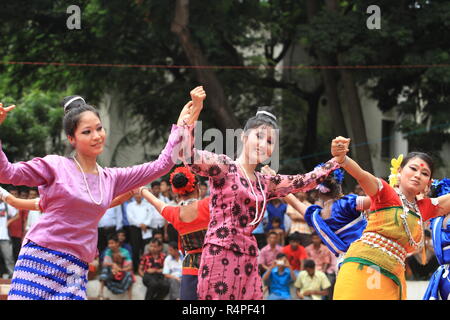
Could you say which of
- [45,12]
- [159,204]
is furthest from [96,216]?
[45,12]

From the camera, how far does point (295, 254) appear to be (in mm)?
11258

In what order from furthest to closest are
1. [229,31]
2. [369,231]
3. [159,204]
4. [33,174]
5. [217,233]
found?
1. [229,31]
2. [159,204]
3. [369,231]
4. [217,233]
5. [33,174]

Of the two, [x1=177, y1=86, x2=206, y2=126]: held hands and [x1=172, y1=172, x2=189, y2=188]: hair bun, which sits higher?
[x1=177, y1=86, x2=206, y2=126]: held hands

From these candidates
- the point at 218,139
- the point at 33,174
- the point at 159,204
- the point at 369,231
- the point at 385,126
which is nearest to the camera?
the point at 33,174

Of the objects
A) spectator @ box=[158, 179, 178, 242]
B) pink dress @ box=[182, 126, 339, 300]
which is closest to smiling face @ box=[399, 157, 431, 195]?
pink dress @ box=[182, 126, 339, 300]

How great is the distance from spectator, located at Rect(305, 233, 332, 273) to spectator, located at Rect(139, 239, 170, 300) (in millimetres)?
2173

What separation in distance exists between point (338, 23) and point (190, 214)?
914cm

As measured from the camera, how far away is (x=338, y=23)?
14367 millimetres

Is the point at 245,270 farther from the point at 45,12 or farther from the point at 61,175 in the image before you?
the point at 45,12

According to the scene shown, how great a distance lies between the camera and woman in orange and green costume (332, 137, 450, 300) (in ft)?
16.3

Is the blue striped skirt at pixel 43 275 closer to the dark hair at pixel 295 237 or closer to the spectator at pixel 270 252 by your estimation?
the spectator at pixel 270 252

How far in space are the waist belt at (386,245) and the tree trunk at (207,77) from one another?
32.2 ft

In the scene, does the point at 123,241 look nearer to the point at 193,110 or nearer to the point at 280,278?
the point at 280,278

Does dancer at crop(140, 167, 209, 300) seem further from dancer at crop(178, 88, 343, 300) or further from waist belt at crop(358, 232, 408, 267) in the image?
waist belt at crop(358, 232, 408, 267)
